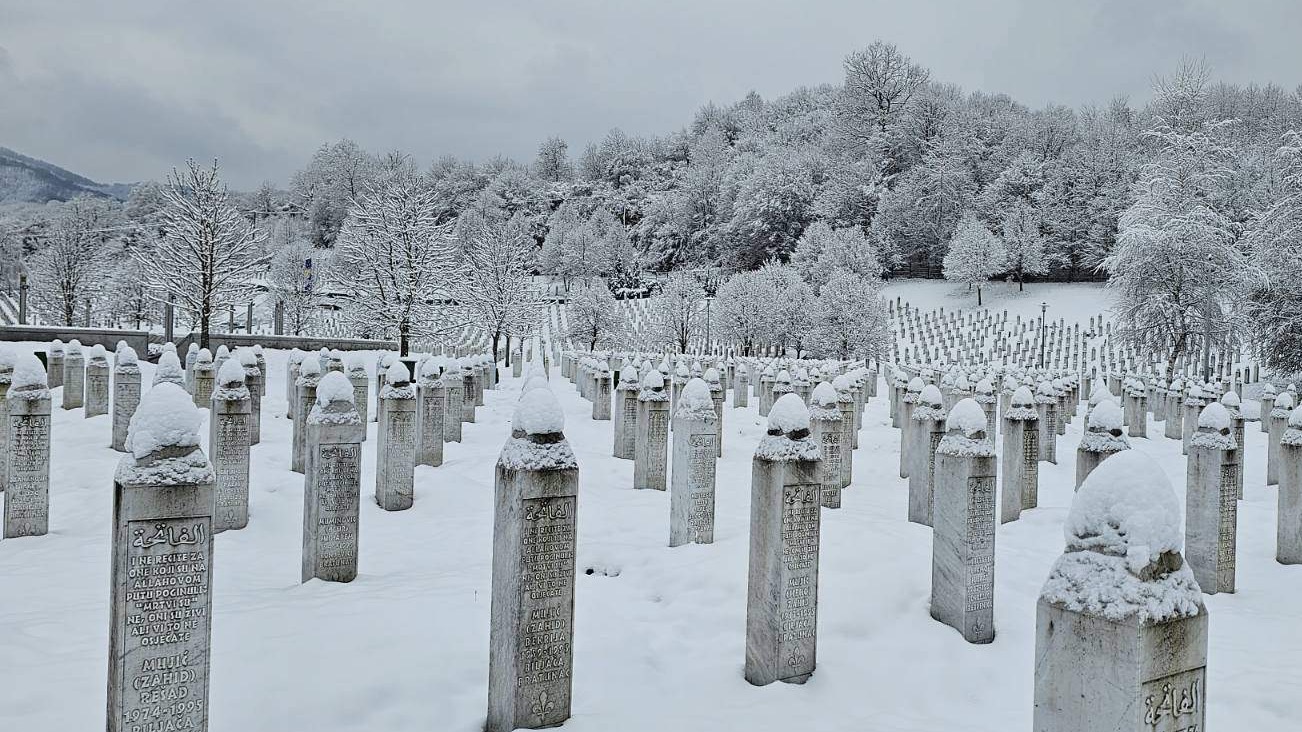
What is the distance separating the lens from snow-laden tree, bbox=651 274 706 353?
53.9 metres

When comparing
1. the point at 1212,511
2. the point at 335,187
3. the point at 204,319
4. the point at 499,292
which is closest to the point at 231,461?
the point at 1212,511

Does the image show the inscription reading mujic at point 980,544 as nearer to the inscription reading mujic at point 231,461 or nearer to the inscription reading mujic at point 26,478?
the inscription reading mujic at point 231,461

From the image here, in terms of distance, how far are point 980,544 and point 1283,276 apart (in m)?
26.6

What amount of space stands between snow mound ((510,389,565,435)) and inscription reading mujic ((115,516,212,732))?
66.4 inches

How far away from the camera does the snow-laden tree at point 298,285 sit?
57713 mm

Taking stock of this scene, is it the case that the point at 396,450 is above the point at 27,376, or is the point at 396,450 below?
below

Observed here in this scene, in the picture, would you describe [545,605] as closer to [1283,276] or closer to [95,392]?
[95,392]

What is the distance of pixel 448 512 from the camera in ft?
32.0

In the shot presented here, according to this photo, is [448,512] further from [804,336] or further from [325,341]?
[804,336]

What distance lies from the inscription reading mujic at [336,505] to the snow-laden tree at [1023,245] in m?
57.9

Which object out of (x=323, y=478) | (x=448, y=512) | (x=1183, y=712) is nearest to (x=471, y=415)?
(x=448, y=512)

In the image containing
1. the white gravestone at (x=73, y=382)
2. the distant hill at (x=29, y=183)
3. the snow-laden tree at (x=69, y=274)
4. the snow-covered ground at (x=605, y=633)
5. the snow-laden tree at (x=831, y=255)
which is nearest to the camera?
the snow-covered ground at (x=605, y=633)

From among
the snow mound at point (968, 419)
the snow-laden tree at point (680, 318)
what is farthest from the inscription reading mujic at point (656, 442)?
the snow-laden tree at point (680, 318)

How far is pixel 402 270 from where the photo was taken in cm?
3034
